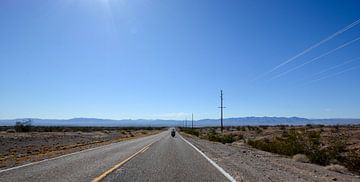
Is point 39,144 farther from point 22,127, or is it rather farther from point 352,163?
point 22,127

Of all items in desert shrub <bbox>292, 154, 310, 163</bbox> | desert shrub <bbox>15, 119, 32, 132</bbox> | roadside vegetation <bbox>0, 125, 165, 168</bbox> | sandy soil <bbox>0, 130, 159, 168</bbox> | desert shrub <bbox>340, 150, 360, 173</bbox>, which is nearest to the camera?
desert shrub <bbox>340, 150, 360, 173</bbox>

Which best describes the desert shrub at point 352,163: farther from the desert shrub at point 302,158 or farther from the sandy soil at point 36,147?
the sandy soil at point 36,147

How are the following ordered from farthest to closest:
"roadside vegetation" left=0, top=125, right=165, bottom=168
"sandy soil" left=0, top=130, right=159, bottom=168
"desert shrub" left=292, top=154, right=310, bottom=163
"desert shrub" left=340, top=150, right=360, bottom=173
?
"roadside vegetation" left=0, top=125, right=165, bottom=168, "desert shrub" left=292, top=154, right=310, bottom=163, "sandy soil" left=0, top=130, right=159, bottom=168, "desert shrub" left=340, top=150, right=360, bottom=173

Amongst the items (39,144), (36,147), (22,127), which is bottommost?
(36,147)

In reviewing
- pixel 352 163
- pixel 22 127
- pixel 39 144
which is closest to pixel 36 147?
pixel 39 144

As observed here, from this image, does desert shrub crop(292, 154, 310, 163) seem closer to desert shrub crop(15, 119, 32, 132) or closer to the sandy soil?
the sandy soil

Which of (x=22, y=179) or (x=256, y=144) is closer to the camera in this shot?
(x=22, y=179)

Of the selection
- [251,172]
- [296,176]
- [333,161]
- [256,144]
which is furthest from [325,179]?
[256,144]

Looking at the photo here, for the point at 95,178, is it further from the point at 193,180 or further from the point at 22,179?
the point at 193,180

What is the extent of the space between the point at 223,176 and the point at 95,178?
12.3ft

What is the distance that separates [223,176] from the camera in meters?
12.4

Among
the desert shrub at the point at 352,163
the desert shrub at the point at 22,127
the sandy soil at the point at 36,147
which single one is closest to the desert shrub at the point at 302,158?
the desert shrub at the point at 352,163

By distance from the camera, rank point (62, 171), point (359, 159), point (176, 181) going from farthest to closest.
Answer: point (359, 159)
point (62, 171)
point (176, 181)

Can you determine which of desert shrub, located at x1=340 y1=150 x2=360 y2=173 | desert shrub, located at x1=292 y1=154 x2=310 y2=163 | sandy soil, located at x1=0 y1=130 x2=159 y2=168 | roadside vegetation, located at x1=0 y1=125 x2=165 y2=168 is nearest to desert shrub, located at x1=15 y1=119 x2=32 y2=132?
roadside vegetation, located at x1=0 y1=125 x2=165 y2=168
